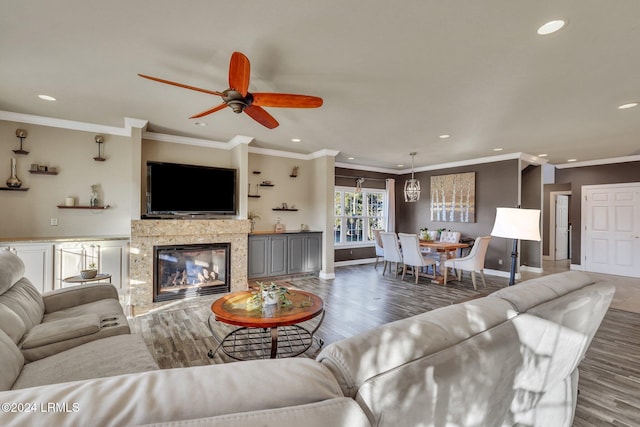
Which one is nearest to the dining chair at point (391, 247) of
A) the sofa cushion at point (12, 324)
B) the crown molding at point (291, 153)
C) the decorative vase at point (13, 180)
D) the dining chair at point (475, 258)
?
the dining chair at point (475, 258)

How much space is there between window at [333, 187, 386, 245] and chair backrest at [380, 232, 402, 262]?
1.50m

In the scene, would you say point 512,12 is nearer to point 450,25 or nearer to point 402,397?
point 450,25

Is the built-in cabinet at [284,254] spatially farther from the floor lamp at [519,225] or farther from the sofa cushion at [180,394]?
the sofa cushion at [180,394]

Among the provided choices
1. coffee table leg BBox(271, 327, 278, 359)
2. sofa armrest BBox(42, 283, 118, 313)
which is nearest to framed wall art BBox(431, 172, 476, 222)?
coffee table leg BBox(271, 327, 278, 359)

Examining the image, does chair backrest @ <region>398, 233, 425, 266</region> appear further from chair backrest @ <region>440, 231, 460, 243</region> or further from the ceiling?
the ceiling

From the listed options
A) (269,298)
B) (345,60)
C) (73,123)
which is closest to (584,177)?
(345,60)

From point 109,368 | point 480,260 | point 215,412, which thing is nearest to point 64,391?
point 215,412

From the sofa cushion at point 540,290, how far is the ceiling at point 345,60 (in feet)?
5.57

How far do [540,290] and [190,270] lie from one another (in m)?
4.58

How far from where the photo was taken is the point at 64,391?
0.62m

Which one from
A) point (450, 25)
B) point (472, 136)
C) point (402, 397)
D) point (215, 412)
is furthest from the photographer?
point (472, 136)

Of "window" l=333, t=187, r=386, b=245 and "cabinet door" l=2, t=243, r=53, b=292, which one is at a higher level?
"window" l=333, t=187, r=386, b=245

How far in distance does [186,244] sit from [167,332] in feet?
5.31

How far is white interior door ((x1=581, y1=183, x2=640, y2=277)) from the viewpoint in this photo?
253 inches
